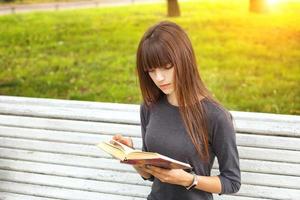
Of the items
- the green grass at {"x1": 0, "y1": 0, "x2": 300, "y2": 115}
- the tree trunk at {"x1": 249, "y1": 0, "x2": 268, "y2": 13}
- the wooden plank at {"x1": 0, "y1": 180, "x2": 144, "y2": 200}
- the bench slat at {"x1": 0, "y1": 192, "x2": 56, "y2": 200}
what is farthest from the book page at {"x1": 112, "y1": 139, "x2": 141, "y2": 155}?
the tree trunk at {"x1": 249, "y1": 0, "x2": 268, "y2": 13}

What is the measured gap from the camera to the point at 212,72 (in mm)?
5922

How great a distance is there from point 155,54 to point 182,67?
4.5 inches

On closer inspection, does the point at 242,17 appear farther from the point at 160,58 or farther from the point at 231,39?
the point at 160,58

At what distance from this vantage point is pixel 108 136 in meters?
3.11

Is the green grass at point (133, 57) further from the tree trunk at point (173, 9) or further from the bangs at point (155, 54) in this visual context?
the bangs at point (155, 54)

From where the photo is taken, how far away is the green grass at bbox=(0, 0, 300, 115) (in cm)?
539

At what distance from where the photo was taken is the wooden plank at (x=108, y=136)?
2777 millimetres

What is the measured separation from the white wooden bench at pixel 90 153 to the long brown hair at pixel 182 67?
62 cm

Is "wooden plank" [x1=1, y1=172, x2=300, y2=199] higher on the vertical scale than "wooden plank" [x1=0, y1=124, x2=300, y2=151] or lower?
lower

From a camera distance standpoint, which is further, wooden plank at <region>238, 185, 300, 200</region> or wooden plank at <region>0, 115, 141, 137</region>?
wooden plank at <region>0, 115, 141, 137</region>

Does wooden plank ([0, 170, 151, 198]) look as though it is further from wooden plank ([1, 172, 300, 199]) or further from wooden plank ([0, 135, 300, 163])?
wooden plank ([0, 135, 300, 163])

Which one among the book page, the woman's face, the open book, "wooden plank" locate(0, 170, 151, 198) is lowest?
"wooden plank" locate(0, 170, 151, 198)

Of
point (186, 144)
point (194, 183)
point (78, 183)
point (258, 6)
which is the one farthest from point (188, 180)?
point (258, 6)

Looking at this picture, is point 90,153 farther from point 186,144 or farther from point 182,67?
point 182,67
